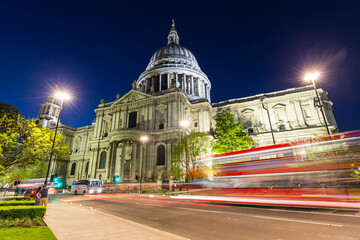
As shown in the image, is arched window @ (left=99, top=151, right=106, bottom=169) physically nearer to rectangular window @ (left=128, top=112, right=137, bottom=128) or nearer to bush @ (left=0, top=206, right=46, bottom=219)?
rectangular window @ (left=128, top=112, right=137, bottom=128)

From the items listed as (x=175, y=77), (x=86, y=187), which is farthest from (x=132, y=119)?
(x=175, y=77)

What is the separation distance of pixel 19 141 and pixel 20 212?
1228 centimetres

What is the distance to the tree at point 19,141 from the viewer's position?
605 inches

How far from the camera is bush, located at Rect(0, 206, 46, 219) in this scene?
7.19 m

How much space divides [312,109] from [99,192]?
44.9 meters

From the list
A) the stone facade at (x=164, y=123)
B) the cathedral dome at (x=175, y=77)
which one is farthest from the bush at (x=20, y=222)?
the cathedral dome at (x=175, y=77)

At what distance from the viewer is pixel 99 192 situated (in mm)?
30016

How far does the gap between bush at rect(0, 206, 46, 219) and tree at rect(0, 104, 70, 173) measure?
10306 mm

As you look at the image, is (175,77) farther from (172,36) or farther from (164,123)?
(172,36)

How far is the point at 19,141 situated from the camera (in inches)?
656

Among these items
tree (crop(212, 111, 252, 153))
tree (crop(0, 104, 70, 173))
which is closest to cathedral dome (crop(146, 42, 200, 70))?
tree (crop(212, 111, 252, 153))

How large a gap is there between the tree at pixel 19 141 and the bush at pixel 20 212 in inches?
406

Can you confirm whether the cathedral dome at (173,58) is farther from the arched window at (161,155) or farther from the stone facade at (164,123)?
the arched window at (161,155)

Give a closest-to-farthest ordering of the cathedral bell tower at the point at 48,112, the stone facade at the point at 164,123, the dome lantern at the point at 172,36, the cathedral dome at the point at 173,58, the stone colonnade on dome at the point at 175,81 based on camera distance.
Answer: the stone facade at the point at 164,123 < the stone colonnade on dome at the point at 175,81 < the cathedral dome at the point at 173,58 < the cathedral bell tower at the point at 48,112 < the dome lantern at the point at 172,36
